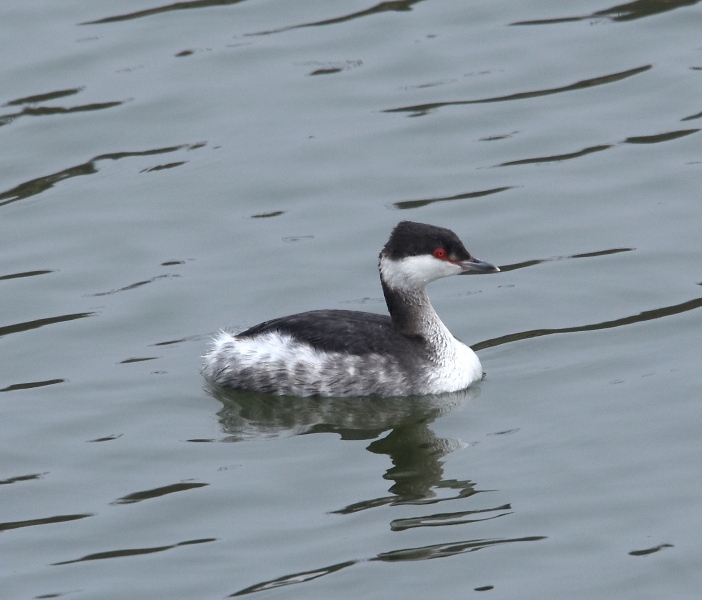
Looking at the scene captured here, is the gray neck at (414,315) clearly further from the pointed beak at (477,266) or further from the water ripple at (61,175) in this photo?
the water ripple at (61,175)

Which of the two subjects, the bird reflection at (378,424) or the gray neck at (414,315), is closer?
the bird reflection at (378,424)

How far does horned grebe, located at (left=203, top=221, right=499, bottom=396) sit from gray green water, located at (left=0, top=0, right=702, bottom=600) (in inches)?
6.5

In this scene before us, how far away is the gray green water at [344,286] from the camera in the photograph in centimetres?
854

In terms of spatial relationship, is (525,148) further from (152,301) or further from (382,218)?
(152,301)

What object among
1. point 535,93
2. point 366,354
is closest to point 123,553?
point 366,354

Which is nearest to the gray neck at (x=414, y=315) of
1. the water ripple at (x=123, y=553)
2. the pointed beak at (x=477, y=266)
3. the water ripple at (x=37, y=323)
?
the pointed beak at (x=477, y=266)

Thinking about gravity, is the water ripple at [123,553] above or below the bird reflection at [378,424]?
above

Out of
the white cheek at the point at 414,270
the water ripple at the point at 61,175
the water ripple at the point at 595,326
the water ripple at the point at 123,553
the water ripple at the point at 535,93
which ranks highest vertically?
the water ripple at the point at 535,93

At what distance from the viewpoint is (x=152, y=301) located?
12.1 metres

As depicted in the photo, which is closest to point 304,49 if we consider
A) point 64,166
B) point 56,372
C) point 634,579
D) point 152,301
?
point 64,166

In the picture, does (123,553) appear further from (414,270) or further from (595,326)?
(595,326)

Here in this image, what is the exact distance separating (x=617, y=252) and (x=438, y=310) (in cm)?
161

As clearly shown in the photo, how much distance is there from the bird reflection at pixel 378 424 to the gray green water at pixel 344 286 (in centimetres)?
3

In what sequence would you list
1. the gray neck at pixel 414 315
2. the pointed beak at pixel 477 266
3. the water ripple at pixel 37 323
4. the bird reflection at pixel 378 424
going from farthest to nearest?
the water ripple at pixel 37 323 → the gray neck at pixel 414 315 → the pointed beak at pixel 477 266 → the bird reflection at pixel 378 424
